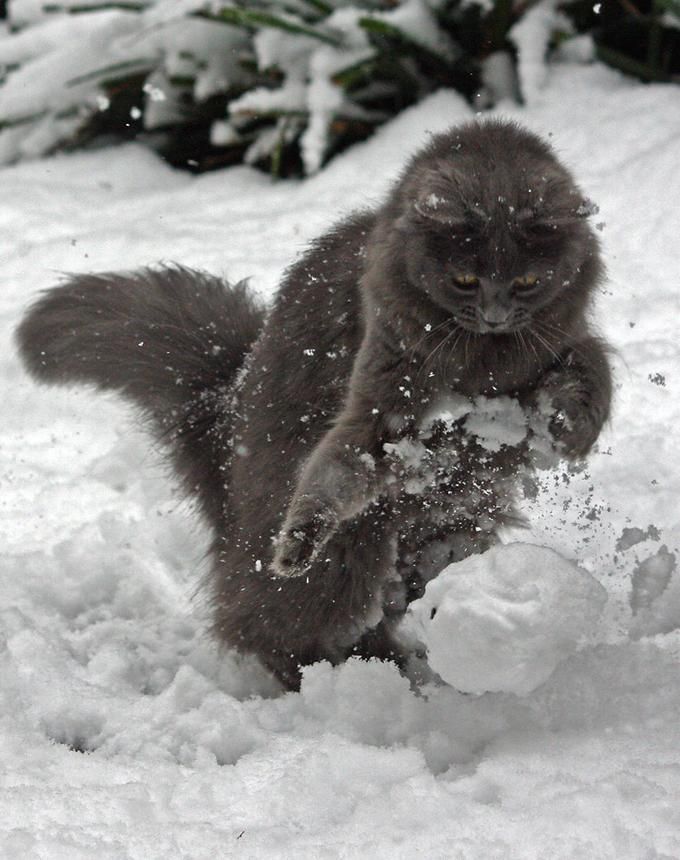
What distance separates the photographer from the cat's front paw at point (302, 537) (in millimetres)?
2396

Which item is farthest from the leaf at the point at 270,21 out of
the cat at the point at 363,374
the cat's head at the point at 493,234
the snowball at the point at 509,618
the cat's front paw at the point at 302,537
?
the snowball at the point at 509,618

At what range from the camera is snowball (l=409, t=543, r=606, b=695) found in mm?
2256

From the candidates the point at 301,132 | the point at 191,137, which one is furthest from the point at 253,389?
the point at 191,137

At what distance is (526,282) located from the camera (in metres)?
2.45

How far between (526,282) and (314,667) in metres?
0.96

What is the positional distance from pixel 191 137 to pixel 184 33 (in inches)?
19.4

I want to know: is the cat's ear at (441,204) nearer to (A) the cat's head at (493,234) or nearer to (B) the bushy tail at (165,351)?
(A) the cat's head at (493,234)

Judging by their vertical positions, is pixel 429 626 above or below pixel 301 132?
above

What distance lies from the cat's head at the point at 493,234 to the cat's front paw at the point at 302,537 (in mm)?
504

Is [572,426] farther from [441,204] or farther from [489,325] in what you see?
[441,204]

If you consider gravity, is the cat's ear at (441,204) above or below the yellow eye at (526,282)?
above

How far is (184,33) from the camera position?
539 cm

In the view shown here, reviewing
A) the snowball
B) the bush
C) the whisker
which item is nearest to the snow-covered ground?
the snowball

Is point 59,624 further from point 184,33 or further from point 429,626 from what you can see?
point 184,33
